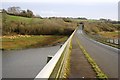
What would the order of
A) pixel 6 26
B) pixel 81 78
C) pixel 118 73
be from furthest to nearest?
pixel 6 26
pixel 118 73
pixel 81 78

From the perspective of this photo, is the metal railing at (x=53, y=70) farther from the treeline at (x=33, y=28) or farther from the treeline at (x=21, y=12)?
the treeline at (x=21, y=12)

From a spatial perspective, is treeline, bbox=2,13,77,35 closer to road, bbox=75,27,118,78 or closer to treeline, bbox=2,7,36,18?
treeline, bbox=2,7,36,18

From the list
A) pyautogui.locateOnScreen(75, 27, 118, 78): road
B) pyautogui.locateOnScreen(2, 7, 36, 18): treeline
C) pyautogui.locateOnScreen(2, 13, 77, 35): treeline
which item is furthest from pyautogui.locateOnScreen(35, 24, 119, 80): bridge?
pyautogui.locateOnScreen(2, 7, 36, 18): treeline

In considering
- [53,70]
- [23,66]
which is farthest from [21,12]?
[53,70]

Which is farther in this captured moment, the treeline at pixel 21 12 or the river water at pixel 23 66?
the treeline at pixel 21 12

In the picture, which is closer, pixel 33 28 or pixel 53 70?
pixel 53 70

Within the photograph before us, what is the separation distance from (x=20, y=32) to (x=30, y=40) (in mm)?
24358

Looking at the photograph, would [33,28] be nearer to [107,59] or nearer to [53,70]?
[107,59]

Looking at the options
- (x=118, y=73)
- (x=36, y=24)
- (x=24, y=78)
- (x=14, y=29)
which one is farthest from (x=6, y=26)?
(x=118, y=73)

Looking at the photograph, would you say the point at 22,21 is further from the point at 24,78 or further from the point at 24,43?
the point at 24,78

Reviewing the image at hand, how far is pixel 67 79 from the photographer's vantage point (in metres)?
11.2

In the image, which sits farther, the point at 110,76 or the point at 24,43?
the point at 24,43

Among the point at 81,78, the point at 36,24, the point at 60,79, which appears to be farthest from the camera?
the point at 36,24

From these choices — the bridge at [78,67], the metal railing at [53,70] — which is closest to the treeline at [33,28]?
the bridge at [78,67]
